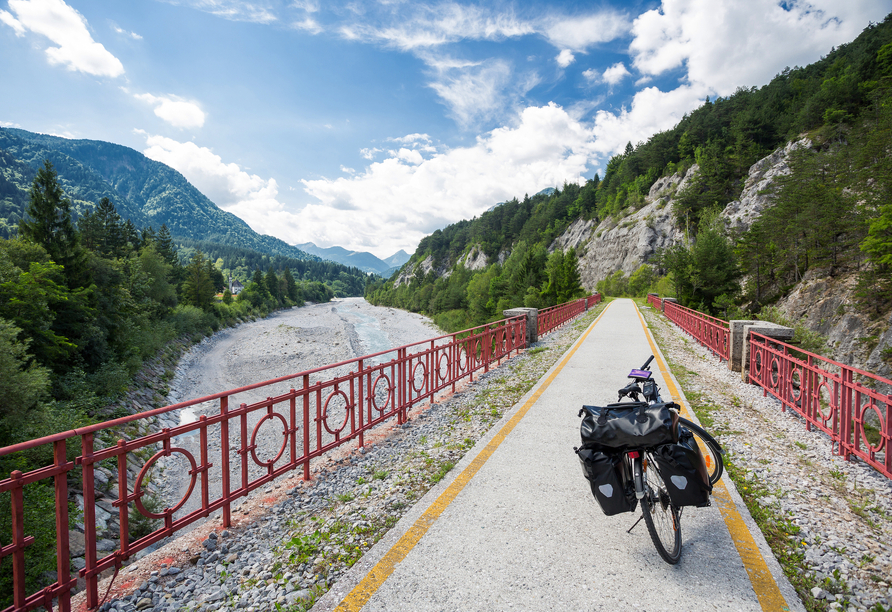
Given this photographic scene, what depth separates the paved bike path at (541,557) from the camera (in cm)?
250

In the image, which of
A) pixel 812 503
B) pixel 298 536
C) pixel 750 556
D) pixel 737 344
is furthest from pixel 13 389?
pixel 737 344

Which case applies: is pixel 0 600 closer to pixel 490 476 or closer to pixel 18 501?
pixel 18 501

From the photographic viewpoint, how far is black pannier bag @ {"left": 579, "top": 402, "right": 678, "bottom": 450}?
8.27 feet

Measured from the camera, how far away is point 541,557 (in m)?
2.90

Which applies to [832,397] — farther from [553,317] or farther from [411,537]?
[553,317]

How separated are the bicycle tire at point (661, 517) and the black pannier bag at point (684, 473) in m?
0.12

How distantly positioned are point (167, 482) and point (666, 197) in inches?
2944

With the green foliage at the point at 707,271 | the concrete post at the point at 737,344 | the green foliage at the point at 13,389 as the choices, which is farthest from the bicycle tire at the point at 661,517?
the green foliage at the point at 707,271

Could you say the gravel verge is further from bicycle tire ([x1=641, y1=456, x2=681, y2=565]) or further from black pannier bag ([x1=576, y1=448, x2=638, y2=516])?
black pannier bag ([x1=576, y1=448, x2=638, y2=516])

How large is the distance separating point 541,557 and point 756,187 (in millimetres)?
60891

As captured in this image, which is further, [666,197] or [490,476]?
[666,197]

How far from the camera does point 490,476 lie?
4203 mm

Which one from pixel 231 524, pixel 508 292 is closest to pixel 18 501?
pixel 231 524

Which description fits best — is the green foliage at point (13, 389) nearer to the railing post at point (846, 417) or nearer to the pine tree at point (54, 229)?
the pine tree at point (54, 229)
